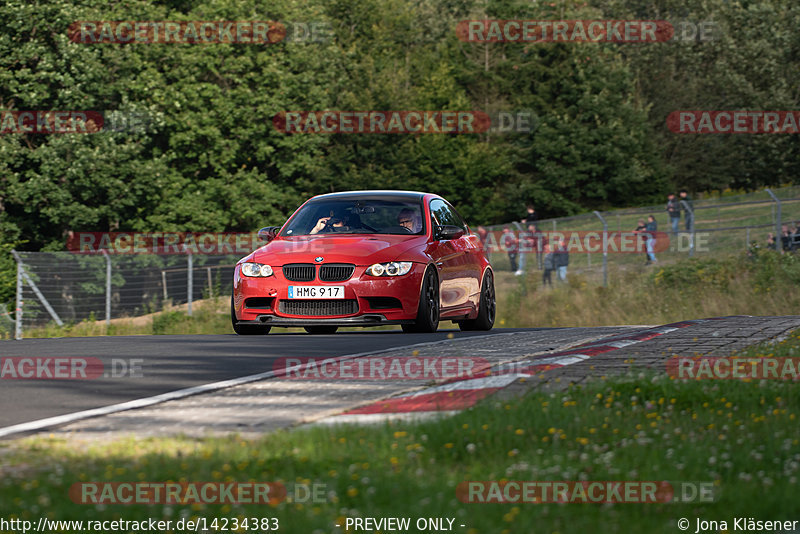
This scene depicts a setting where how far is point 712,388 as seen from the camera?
303 inches

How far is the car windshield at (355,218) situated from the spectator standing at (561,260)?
14506 mm

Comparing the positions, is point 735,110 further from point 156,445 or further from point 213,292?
point 156,445

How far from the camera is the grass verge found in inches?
177

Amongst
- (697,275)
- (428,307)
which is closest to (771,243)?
(697,275)

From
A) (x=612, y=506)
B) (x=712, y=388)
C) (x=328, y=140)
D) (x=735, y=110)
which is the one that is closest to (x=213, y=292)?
(x=712, y=388)

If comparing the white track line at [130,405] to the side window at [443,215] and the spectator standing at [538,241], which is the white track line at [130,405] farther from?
the spectator standing at [538,241]

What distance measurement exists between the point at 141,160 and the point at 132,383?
125 feet

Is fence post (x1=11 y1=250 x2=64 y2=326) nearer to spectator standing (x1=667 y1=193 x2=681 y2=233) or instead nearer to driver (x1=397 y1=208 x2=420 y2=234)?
driver (x1=397 y1=208 x2=420 y2=234)

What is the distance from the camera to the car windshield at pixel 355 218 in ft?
47.4

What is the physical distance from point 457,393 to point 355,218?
23.7 feet

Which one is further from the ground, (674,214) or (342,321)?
(674,214)

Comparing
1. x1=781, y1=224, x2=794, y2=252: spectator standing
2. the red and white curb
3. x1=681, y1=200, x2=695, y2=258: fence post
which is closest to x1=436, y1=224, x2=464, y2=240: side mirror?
the red and white curb

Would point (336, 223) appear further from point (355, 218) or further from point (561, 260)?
point (561, 260)

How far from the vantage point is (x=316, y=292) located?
13289 millimetres
